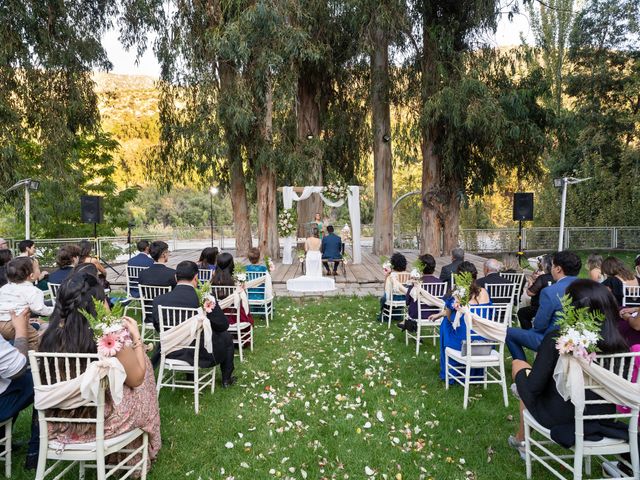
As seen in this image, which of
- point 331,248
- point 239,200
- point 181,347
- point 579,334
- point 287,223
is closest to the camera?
point 579,334

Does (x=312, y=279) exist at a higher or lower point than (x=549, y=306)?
lower

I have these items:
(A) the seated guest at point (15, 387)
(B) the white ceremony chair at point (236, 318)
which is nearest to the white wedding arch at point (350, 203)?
(B) the white ceremony chair at point (236, 318)

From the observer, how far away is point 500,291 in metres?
5.57

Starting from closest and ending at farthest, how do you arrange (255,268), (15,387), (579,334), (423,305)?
1. (579,334)
2. (15,387)
3. (423,305)
4. (255,268)

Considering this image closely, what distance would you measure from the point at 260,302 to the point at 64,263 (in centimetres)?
264

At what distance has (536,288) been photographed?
5078 millimetres

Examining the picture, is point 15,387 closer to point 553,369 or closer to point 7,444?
point 7,444

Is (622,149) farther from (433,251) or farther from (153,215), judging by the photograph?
(153,215)

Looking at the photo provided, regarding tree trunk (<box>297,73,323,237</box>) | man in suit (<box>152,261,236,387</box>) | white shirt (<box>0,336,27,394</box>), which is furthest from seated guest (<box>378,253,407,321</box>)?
tree trunk (<box>297,73,323,237</box>)

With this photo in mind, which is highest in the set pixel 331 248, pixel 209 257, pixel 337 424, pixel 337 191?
pixel 337 191

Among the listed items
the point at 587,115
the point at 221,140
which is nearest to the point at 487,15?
the point at 221,140

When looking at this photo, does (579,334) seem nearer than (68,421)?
Yes

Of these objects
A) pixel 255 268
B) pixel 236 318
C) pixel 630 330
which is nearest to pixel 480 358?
pixel 630 330

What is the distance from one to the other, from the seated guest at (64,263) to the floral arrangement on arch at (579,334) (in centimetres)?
516
